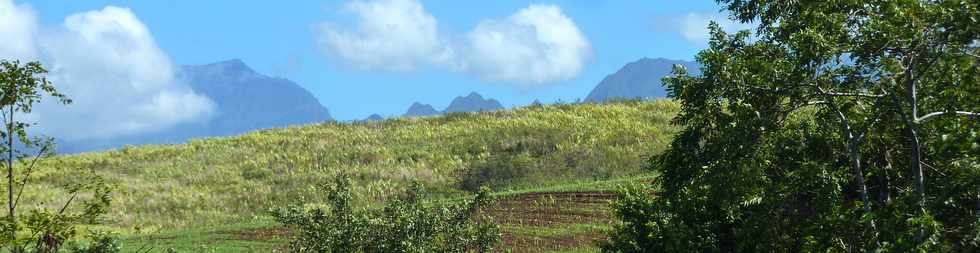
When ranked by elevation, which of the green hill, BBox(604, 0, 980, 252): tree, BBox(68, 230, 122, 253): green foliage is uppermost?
the green hill

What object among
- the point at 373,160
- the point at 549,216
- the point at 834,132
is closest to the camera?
the point at 834,132

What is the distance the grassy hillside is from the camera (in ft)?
121

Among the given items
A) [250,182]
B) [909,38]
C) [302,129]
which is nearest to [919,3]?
[909,38]

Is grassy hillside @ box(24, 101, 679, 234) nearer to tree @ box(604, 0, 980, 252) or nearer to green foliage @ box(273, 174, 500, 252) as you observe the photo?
green foliage @ box(273, 174, 500, 252)

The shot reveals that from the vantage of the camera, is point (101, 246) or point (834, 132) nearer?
point (834, 132)

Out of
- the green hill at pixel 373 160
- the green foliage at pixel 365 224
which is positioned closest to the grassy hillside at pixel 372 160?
the green hill at pixel 373 160

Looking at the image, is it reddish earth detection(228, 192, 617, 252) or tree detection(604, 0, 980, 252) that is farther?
reddish earth detection(228, 192, 617, 252)

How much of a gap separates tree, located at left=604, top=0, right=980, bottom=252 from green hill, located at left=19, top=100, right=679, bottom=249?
20418 millimetres

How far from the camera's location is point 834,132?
9453 millimetres

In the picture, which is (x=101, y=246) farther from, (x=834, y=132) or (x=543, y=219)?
(x=543, y=219)

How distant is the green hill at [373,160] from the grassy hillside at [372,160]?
70mm

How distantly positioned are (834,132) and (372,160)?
37.3 m

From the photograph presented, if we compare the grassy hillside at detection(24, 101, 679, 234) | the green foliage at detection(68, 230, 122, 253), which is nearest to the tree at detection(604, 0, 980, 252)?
the green foliage at detection(68, 230, 122, 253)

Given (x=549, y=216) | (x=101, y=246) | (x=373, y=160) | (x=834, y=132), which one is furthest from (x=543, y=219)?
(x=373, y=160)
